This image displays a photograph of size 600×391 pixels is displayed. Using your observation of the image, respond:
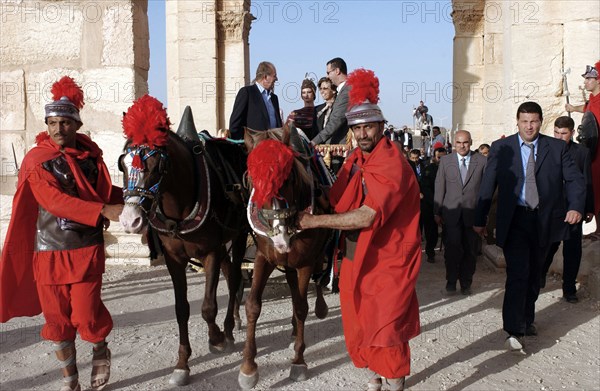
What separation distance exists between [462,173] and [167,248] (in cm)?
444

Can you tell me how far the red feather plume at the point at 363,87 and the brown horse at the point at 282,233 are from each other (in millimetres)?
505


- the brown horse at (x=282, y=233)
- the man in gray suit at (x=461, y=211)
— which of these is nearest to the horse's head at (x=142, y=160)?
the brown horse at (x=282, y=233)

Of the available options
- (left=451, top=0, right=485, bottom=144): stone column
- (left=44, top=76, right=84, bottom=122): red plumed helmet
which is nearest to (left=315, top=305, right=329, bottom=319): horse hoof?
(left=44, top=76, right=84, bottom=122): red plumed helmet

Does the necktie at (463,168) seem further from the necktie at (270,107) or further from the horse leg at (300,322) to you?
the horse leg at (300,322)

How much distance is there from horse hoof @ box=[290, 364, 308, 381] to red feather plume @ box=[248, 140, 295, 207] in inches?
63.6

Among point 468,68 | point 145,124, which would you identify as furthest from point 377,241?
point 468,68

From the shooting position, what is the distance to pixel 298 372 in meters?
4.56

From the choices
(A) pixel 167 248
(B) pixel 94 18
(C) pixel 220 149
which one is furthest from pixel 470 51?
(A) pixel 167 248

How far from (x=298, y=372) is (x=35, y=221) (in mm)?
2280

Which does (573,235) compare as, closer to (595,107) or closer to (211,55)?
(595,107)

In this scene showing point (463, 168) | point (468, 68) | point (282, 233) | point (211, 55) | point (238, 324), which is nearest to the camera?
point (282, 233)

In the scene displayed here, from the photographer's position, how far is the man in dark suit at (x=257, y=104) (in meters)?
6.21

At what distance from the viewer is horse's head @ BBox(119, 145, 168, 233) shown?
357 cm

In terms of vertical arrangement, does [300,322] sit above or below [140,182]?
below
